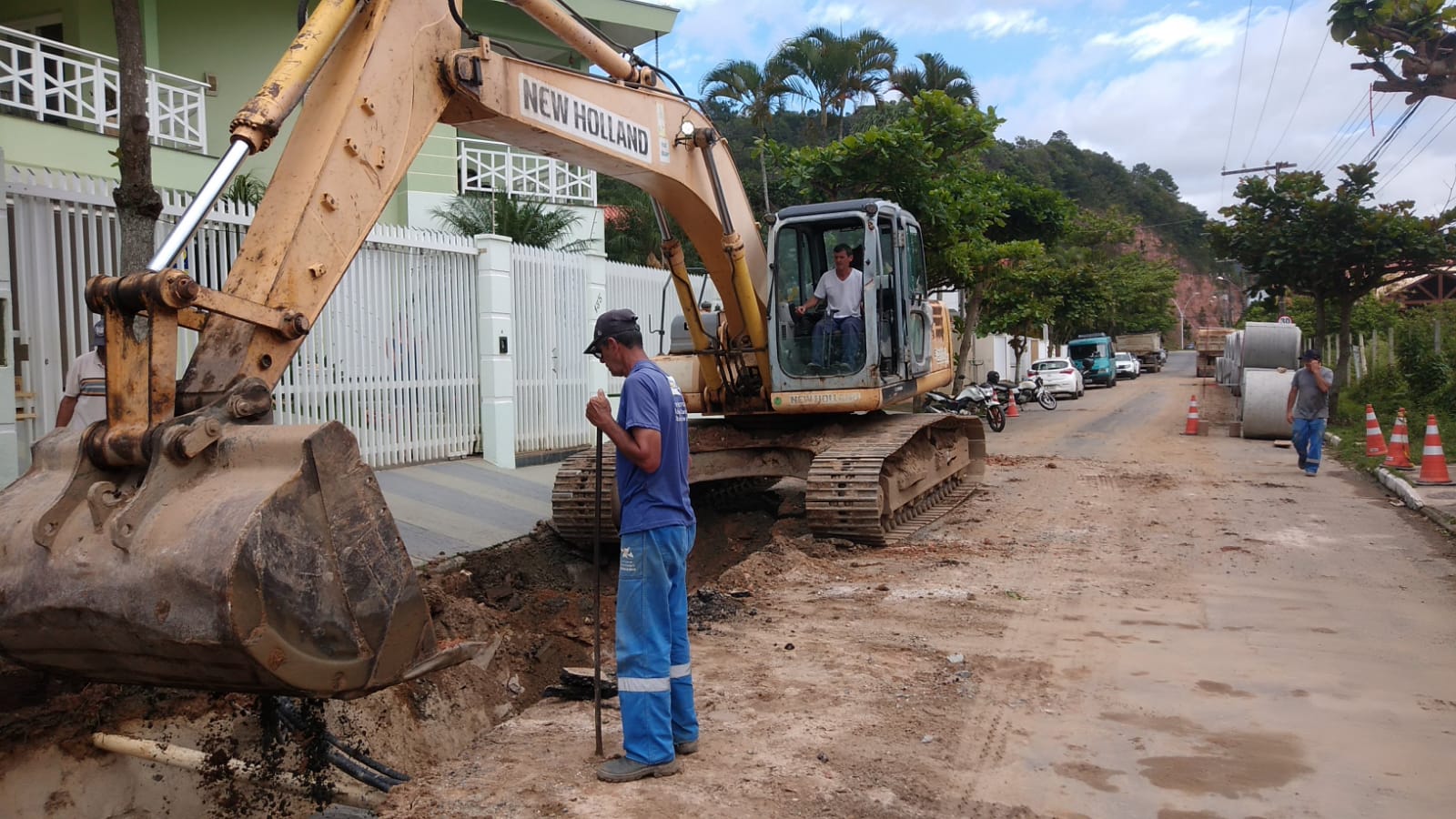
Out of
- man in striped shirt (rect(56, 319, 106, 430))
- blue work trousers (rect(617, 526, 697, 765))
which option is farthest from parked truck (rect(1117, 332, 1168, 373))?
blue work trousers (rect(617, 526, 697, 765))

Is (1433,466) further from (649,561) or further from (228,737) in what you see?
(228,737)

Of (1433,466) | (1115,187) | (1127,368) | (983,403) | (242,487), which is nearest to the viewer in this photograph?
(242,487)

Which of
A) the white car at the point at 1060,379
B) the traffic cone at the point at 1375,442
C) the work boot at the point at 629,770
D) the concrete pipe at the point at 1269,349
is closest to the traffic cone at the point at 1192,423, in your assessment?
the concrete pipe at the point at 1269,349

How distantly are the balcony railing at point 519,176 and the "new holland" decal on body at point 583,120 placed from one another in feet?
41.2

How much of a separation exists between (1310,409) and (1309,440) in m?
0.40

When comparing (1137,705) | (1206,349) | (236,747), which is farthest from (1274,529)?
(1206,349)

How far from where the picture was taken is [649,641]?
420 centimetres

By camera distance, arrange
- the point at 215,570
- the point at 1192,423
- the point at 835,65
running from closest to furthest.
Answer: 1. the point at 215,570
2. the point at 1192,423
3. the point at 835,65

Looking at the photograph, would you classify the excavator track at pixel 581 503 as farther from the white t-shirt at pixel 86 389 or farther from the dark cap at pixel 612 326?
the dark cap at pixel 612 326

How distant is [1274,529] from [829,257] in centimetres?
461

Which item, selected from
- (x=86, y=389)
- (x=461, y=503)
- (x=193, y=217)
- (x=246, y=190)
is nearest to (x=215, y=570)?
(x=193, y=217)

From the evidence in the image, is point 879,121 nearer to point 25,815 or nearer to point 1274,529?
point 1274,529

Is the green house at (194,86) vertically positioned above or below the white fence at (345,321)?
above

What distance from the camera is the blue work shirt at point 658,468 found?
427 centimetres
